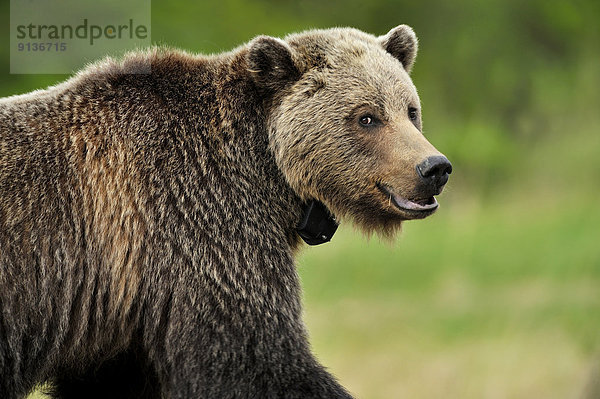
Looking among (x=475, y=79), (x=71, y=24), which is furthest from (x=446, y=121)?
(x=71, y=24)

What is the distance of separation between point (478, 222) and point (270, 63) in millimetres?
11268

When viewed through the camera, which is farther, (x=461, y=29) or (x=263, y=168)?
(x=461, y=29)

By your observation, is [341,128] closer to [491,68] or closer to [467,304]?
[467,304]

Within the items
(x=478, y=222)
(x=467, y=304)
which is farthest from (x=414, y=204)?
(x=478, y=222)

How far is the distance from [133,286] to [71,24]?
734 centimetres

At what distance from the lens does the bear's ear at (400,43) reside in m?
6.27

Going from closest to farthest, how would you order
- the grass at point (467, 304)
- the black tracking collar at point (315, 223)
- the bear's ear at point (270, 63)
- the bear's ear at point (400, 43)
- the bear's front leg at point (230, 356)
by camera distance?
the bear's front leg at point (230, 356)
the bear's ear at point (270, 63)
the black tracking collar at point (315, 223)
the bear's ear at point (400, 43)
the grass at point (467, 304)

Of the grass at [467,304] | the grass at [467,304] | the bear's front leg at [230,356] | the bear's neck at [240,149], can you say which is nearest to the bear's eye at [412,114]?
the bear's neck at [240,149]

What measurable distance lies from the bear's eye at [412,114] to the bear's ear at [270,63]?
2.65ft

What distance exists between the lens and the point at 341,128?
5.79 metres

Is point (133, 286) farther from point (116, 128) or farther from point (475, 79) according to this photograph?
point (475, 79)

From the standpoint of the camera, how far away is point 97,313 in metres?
5.54

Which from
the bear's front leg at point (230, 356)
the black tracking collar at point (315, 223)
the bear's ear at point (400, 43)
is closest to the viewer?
the bear's front leg at point (230, 356)

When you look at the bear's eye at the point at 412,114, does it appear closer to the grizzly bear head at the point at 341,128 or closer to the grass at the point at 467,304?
the grizzly bear head at the point at 341,128
